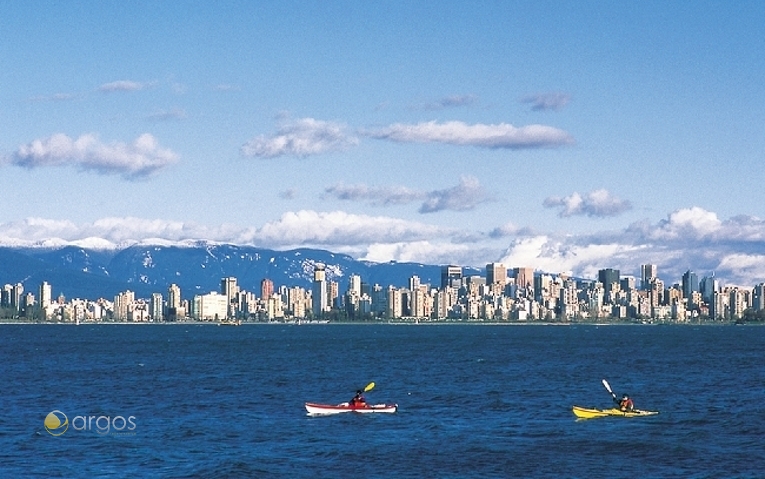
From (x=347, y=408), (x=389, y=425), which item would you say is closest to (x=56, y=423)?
(x=347, y=408)

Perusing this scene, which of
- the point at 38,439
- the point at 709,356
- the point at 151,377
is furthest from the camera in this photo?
the point at 709,356

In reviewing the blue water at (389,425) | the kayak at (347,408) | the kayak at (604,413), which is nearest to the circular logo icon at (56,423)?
the blue water at (389,425)

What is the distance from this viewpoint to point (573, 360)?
575 feet

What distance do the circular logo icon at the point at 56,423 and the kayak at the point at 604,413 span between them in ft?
122

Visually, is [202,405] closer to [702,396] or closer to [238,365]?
[702,396]

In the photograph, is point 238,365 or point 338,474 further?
point 238,365

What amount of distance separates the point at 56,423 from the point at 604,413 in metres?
40.4

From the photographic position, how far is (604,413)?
88062 mm

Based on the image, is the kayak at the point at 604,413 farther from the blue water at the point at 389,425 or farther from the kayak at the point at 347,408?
the kayak at the point at 347,408

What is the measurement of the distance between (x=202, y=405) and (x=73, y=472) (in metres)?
33.3

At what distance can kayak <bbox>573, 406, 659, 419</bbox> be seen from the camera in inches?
3420

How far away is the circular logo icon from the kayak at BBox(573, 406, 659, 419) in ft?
122

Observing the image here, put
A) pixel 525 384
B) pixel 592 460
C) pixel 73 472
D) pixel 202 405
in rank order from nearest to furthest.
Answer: pixel 73 472 → pixel 592 460 → pixel 202 405 → pixel 525 384

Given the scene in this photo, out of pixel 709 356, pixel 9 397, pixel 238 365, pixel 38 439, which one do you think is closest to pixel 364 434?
pixel 38 439
